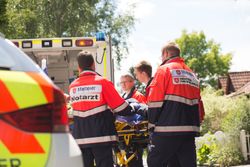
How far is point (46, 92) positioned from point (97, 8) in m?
29.5

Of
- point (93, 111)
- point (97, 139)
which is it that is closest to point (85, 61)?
point (93, 111)

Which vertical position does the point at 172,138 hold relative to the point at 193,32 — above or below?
below

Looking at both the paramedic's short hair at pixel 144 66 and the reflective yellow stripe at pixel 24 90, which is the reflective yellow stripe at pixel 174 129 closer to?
the paramedic's short hair at pixel 144 66

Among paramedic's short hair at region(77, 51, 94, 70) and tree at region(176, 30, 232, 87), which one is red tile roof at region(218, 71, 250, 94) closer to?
tree at region(176, 30, 232, 87)

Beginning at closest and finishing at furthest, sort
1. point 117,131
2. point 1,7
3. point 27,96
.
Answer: point 27,96 → point 117,131 → point 1,7

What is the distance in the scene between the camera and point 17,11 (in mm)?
29781

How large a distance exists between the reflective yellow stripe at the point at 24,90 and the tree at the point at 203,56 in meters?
70.1

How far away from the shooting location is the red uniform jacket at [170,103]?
596 centimetres

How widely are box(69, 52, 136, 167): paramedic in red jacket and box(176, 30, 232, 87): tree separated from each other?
67.0 m

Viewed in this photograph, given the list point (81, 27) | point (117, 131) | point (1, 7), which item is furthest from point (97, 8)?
point (117, 131)

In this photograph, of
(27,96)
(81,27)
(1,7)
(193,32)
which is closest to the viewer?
(27,96)

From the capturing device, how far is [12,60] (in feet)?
10.6

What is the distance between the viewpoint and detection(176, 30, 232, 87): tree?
242ft

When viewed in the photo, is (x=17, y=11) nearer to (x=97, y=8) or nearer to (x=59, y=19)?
(x=59, y=19)
